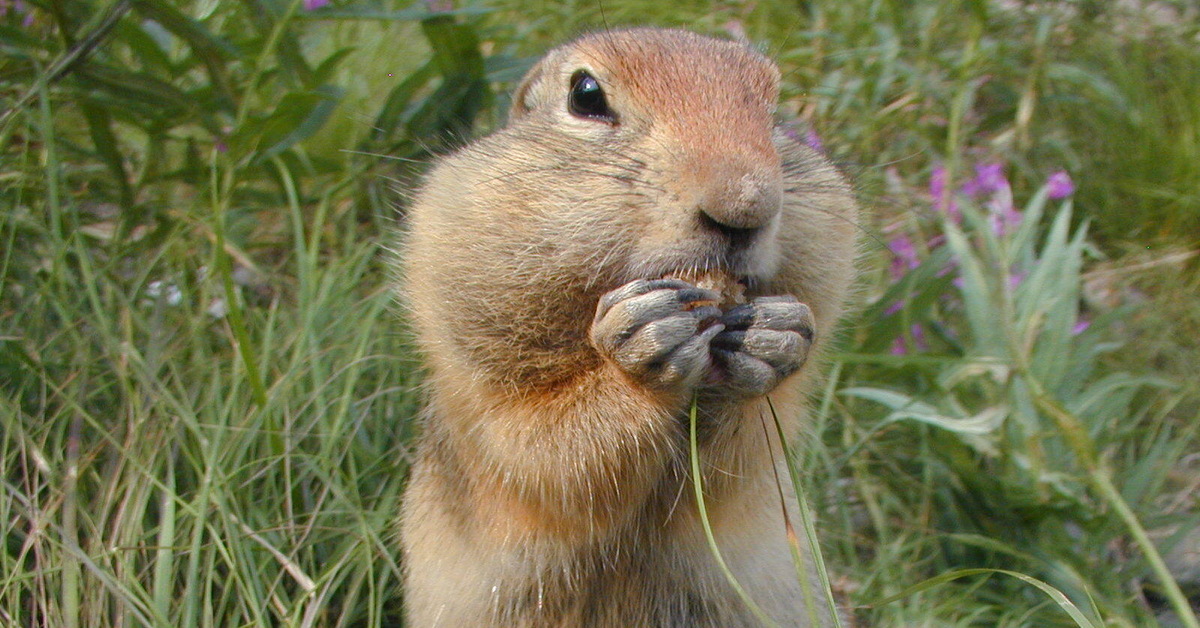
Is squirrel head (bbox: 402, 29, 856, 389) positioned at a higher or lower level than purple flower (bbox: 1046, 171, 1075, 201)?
higher

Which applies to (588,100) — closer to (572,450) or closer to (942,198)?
(572,450)

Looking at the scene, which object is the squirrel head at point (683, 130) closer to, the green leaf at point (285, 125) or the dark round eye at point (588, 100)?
the dark round eye at point (588, 100)

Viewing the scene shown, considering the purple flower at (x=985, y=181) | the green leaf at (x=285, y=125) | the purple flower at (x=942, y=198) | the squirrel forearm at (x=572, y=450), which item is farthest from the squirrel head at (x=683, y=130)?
the purple flower at (x=985, y=181)

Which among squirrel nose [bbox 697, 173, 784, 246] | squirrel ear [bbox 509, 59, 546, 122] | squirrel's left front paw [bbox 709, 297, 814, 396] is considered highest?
squirrel ear [bbox 509, 59, 546, 122]

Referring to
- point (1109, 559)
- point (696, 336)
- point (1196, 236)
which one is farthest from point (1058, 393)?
point (696, 336)

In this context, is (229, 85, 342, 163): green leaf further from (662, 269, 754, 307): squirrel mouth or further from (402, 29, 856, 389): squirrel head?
(662, 269, 754, 307): squirrel mouth

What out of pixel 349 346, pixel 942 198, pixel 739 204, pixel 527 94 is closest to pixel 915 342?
pixel 942 198

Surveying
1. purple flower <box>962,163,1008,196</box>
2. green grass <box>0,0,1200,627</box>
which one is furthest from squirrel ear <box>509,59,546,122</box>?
purple flower <box>962,163,1008,196</box>
